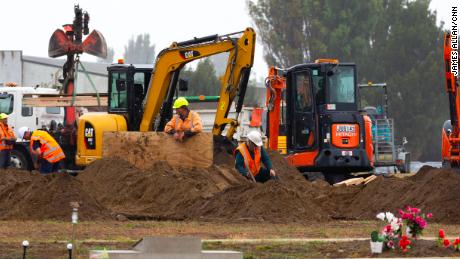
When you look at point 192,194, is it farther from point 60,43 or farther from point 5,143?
point 60,43

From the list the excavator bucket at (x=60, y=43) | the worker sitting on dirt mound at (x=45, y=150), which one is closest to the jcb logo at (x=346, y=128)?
the worker sitting on dirt mound at (x=45, y=150)

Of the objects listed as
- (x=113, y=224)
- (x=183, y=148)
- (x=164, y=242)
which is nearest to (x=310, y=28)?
(x=183, y=148)

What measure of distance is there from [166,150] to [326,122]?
19.3ft

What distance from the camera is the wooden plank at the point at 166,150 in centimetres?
2412

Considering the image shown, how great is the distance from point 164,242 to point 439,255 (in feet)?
12.8

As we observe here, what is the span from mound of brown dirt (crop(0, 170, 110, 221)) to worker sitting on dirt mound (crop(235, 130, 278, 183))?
8.62 feet

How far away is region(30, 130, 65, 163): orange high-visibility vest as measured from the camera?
26.8 metres

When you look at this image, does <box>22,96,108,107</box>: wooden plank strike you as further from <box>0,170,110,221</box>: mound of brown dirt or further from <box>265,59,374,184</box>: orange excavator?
<box>0,170,110,221</box>: mound of brown dirt

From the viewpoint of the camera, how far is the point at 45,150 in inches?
1064

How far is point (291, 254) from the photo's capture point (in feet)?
45.6

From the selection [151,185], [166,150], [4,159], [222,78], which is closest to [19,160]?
[4,159]

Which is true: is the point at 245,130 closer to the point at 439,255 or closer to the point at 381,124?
the point at 381,124

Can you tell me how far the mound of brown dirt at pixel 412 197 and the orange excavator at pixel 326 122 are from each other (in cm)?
579

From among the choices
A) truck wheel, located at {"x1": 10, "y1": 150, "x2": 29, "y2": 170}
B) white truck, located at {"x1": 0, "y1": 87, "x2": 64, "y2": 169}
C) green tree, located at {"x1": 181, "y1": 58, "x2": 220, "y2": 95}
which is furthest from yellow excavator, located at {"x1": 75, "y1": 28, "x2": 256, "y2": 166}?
green tree, located at {"x1": 181, "y1": 58, "x2": 220, "y2": 95}
